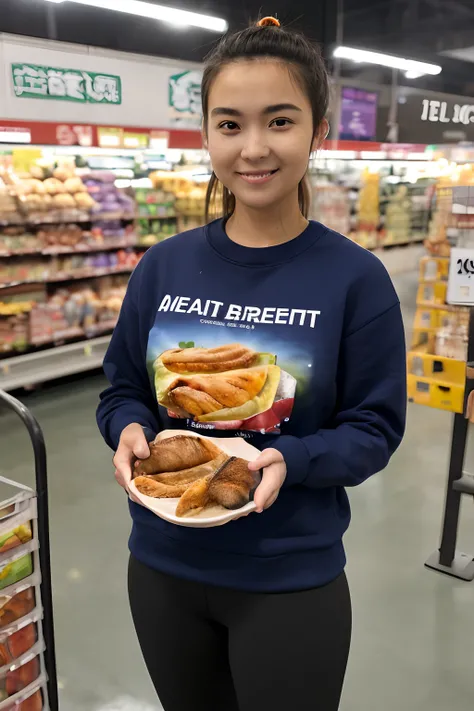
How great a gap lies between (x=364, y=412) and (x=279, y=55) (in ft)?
1.93

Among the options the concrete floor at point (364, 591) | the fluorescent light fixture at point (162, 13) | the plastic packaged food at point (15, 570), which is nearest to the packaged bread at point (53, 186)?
the fluorescent light fixture at point (162, 13)

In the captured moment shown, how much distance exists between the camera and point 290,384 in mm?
1062

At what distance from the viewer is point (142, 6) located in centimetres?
594

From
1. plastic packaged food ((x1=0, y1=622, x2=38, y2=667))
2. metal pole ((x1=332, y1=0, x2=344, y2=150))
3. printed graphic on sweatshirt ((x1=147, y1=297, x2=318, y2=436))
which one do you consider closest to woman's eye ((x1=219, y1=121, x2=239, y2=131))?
printed graphic on sweatshirt ((x1=147, y1=297, x2=318, y2=436))

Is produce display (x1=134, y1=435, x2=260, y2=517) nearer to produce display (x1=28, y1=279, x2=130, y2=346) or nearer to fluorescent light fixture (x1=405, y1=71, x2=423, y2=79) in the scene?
produce display (x1=28, y1=279, x2=130, y2=346)

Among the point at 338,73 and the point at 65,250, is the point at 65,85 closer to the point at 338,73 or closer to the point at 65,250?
the point at 65,250

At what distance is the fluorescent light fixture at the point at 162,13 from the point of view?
18.5ft

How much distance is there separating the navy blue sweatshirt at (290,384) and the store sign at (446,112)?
6.69 metres

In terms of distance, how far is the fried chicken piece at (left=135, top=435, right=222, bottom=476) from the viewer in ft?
3.55

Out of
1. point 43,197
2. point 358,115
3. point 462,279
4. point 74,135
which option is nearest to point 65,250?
point 43,197

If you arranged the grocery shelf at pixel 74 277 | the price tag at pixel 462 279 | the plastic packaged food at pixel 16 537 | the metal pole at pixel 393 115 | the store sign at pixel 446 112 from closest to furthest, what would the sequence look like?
the plastic packaged food at pixel 16 537 → the price tag at pixel 462 279 → the grocery shelf at pixel 74 277 → the store sign at pixel 446 112 → the metal pole at pixel 393 115

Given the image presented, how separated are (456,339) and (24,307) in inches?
132

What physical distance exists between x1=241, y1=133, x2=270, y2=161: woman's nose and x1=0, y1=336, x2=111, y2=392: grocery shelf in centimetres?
442

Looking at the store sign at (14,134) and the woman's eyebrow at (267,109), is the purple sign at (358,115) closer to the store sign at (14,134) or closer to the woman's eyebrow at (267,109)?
the store sign at (14,134)
